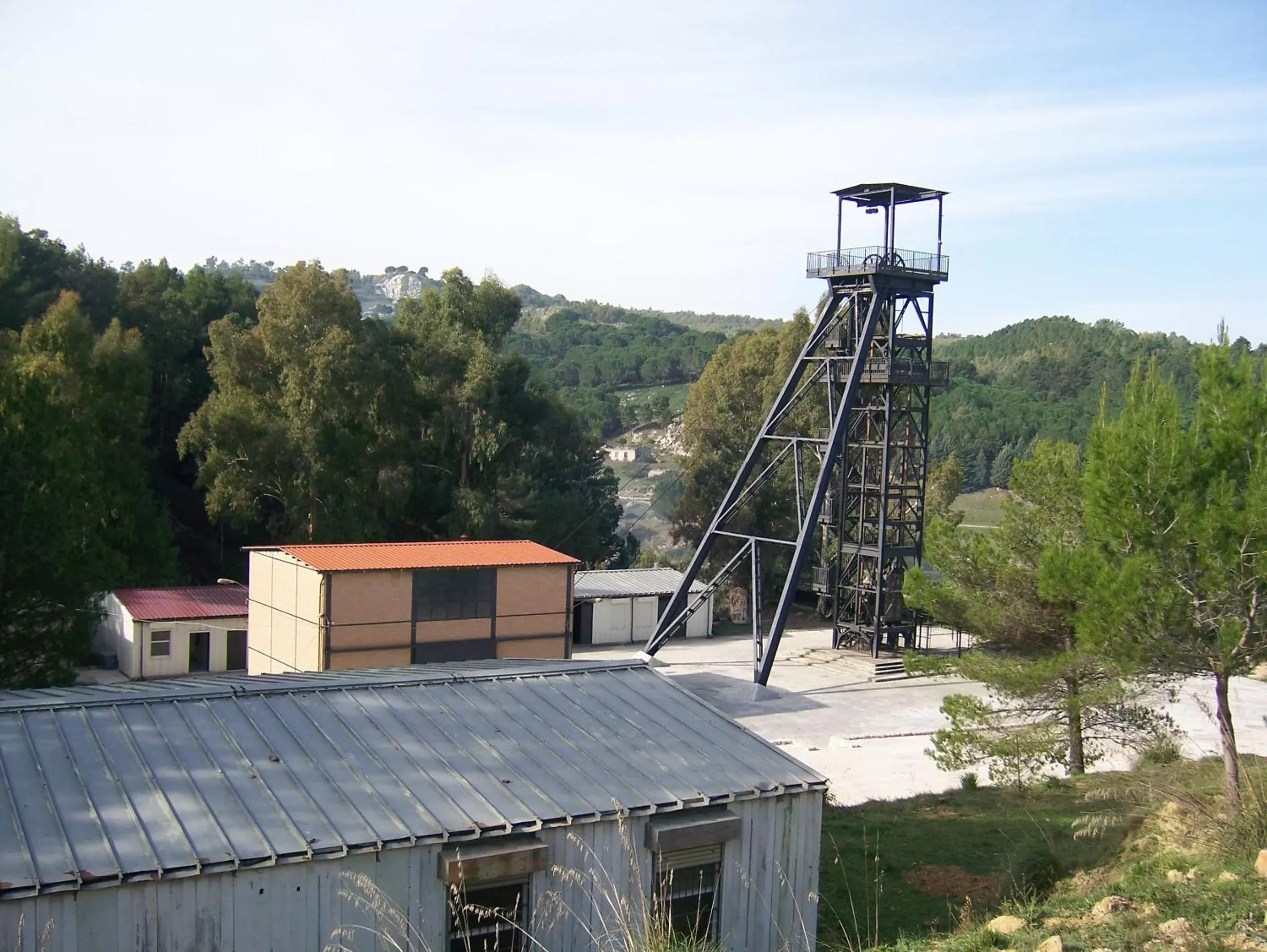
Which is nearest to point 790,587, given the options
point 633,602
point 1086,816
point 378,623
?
point 633,602

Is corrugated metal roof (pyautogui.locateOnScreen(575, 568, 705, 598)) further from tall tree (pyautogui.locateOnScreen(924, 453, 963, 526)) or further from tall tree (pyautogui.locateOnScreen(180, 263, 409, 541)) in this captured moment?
tall tree (pyautogui.locateOnScreen(924, 453, 963, 526))

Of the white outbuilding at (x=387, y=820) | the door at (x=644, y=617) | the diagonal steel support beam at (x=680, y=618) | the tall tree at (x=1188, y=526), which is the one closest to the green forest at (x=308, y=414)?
the door at (x=644, y=617)

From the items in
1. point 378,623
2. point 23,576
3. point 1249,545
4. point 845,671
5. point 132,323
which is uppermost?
point 132,323

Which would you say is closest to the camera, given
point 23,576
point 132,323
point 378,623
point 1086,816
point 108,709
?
point 108,709

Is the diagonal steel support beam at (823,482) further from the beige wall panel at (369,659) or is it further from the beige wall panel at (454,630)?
the beige wall panel at (369,659)

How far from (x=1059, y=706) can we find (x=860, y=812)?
277cm

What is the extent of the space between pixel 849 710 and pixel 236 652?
13372 millimetres

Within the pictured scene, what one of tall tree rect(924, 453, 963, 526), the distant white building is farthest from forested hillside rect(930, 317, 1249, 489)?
the distant white building

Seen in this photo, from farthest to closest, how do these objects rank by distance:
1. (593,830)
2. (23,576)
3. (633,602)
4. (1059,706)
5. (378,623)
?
(633,602), (378,623), (23,576), (1059,706), (593,830)

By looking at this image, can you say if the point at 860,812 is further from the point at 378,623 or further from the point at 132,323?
the point at 132,323

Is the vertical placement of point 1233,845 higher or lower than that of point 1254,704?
higher

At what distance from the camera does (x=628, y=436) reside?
296 ft

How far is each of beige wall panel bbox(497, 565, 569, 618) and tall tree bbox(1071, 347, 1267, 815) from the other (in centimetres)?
1395

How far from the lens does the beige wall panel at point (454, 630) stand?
72.8 feet
